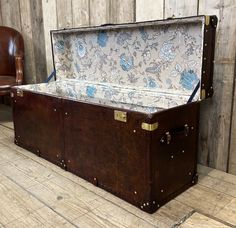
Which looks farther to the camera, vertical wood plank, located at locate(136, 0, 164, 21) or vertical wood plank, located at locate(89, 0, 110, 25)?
vertical wood plank, located at locate(89, 0, 110, 25)

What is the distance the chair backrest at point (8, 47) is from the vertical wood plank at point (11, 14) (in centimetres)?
15

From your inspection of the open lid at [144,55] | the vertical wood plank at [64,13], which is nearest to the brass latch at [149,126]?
the open lid at [144,55]

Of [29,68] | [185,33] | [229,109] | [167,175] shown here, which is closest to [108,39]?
[185,33]

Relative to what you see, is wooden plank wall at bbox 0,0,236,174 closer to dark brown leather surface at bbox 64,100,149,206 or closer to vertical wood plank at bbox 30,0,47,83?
vertical wood plank at bbox 30,0,47,83

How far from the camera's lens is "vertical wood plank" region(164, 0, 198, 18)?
141 centimetres

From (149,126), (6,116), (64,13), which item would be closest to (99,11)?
(64,13)

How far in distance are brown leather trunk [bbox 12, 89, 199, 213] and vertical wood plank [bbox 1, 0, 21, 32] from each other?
1.41m

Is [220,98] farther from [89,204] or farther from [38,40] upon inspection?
[38,40]

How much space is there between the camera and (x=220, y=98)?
142 cm

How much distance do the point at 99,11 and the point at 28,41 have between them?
1009 mm

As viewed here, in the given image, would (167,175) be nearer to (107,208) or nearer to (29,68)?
(107,208)

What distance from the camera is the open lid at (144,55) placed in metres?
1.31

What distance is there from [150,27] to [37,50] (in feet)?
4.34

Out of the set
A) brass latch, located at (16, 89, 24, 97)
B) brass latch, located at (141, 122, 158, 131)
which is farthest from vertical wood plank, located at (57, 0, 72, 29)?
brass latch, located at (141, 122, 158, 131)
